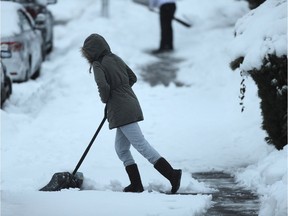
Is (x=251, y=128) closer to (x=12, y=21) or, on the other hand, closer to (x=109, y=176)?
(x=109, y=176)

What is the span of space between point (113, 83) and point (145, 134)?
11.7ft

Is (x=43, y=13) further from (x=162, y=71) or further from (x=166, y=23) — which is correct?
(x=162, y=71)

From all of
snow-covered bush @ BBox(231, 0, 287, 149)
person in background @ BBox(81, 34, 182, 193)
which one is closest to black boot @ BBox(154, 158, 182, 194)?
person in background @ BBox(81, 34, 182, 193)

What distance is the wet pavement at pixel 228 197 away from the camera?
6250 mm

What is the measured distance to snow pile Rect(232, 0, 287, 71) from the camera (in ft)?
24.0

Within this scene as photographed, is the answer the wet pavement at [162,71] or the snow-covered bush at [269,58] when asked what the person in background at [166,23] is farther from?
the snow-covered bush at [269,58]

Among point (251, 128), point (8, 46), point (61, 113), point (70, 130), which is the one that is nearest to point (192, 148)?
point (251, 128)

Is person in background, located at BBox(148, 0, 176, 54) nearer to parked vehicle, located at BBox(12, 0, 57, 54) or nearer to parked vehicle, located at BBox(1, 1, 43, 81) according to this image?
parked vehicle, located at BBox(12, 0, 57, 54)

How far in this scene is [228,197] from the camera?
6.85 m

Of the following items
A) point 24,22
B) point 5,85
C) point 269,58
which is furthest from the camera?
point 24,22

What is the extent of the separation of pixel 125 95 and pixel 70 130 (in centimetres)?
373

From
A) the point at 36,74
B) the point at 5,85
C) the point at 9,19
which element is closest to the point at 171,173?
the point at 5,85

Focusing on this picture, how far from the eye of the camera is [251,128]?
10.2m

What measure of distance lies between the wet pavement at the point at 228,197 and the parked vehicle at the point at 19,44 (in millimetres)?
5902
